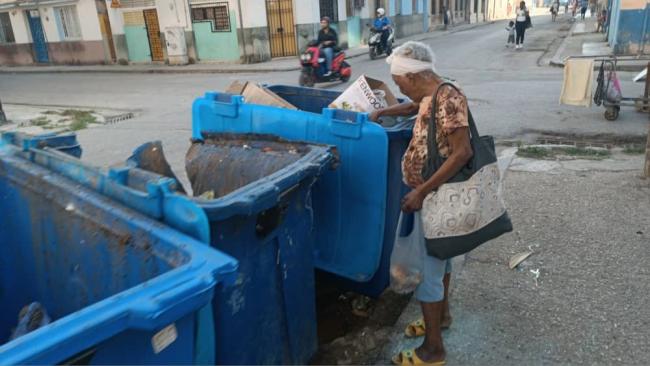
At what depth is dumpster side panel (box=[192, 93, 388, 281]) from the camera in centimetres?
280

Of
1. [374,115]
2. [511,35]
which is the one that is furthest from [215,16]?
[374,115]

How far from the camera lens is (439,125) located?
91.4 inches

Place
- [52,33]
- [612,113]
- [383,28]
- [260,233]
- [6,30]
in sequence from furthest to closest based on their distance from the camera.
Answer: [6,30]
[52,33]
[383,28]
[612,113]
[260,233]

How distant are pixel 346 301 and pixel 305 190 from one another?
1.39 metres

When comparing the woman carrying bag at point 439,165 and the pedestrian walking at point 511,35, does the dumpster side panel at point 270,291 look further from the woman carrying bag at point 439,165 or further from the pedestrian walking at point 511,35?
the pedestrian walking at point 511,35

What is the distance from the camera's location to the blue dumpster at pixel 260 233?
1965mm

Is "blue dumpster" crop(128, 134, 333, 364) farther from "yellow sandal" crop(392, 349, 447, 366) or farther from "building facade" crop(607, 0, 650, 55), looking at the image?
"building facade" crop(607, 0, 650, 55)

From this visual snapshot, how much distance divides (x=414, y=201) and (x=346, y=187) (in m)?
0.56

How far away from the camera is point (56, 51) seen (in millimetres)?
24469

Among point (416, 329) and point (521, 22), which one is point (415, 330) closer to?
point (416, 329)

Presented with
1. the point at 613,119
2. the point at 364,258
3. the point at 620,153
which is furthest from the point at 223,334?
the point at 613,119

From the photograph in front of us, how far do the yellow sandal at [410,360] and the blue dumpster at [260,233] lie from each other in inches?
17.5

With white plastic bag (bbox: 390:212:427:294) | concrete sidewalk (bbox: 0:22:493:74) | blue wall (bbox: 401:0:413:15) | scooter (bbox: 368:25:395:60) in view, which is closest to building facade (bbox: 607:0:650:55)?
scooter (bbox: 368:25:395:60)

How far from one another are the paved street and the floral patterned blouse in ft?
14.7
